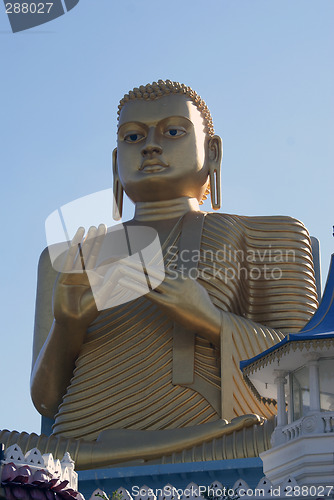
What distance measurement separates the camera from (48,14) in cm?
1232

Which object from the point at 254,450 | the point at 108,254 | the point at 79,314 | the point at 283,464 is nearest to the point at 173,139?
the point at 108,254

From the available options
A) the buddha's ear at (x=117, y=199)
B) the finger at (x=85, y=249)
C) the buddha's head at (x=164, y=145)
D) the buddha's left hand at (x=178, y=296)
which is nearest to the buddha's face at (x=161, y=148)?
the buddha's head at (x=164, y=145)

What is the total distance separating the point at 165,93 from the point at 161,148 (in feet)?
2.73

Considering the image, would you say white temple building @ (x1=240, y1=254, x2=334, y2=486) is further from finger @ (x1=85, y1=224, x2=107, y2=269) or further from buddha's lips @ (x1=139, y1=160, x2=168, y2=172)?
buddha's lips @ (x1=139, y1=160, x2=168, y2=172)

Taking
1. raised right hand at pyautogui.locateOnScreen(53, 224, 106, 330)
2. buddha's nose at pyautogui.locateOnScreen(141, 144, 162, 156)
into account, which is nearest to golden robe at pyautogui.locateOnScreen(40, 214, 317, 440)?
raised right hand at pyautogui.locateOnScreen(53, 224, 106, 330)

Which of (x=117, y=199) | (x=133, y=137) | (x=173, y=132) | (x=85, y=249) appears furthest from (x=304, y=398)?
(x=117, y=199)

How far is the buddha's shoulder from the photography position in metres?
14.8

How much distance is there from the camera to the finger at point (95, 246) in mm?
12016

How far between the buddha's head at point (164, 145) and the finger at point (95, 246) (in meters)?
2.78

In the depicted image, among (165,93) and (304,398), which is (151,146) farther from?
(304,398)

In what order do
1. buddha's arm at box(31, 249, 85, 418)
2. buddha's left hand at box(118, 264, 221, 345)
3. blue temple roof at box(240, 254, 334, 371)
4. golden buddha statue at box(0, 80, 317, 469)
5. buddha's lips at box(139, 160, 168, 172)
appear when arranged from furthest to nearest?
buddha's lips at box(139, 160, 168, 172), buddha's arm at box(31, 249, 85, 418), buddha's left hand at box(118, 264, 221, 345), golden buddha statue at box(0, 80, 317, 469), blue temple roof at box(240, 254, 334, 371)

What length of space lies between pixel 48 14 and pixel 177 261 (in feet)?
11.0

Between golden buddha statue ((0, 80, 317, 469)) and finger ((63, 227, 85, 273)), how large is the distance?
13mm

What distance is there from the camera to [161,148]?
14836 mm
